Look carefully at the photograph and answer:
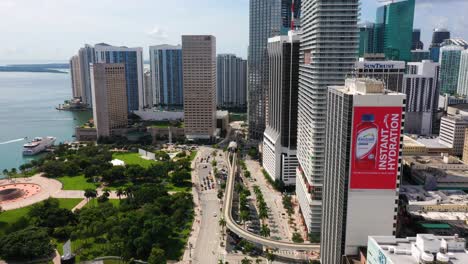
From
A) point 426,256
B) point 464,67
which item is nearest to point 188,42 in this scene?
point 426,256

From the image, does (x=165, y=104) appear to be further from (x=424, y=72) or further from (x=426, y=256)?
(x=426, y=256)

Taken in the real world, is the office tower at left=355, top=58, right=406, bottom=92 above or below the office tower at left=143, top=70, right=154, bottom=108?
above

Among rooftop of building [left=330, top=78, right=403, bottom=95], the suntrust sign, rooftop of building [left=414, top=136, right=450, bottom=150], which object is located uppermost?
the suntrust sign

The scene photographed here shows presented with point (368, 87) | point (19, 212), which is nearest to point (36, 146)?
point (19, 212)

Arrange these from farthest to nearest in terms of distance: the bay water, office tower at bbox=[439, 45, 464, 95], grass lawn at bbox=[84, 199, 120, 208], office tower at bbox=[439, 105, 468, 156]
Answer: office tower at bbox=[439, 45, 464, 95] < the bay water < office tower at bbox=[439, 105, 468, 156] < grass lawn at bbox=[84, 199, 120, 208]

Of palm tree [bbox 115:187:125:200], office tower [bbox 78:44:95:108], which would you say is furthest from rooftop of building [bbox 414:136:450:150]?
office tower [bbox 78:44:95:108]

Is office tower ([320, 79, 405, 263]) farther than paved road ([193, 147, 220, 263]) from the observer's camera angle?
No

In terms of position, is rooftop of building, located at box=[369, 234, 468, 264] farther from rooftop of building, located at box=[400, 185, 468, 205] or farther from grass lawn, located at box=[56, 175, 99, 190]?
grass lawn, located at box=[56, 175, 99, 190]

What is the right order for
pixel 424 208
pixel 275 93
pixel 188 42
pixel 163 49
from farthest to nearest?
1. pixel 163 49
2. pixel 188 42
3. pixel 275 93
4. pixel 424 208
